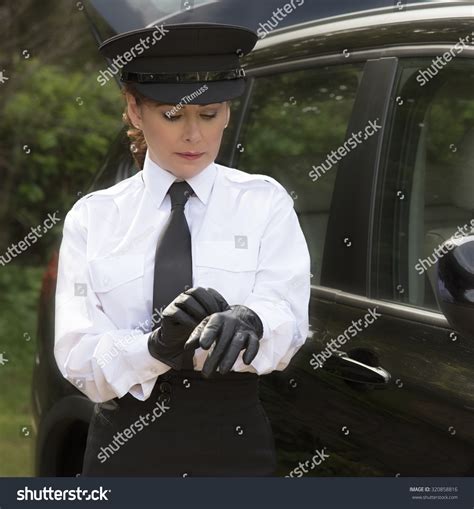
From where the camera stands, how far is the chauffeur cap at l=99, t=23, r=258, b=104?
2350 millimetres

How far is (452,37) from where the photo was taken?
261cm

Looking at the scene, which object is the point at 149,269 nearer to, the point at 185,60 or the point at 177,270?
the point at 177,270

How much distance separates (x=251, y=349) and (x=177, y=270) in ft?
1.10

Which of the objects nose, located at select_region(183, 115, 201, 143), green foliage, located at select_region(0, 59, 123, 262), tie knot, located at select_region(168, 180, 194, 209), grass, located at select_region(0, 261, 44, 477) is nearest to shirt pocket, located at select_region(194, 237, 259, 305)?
tie knot, located at select_region(168, 180, 194, 209)

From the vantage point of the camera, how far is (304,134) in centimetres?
315

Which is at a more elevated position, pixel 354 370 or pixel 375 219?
pixel 375 219

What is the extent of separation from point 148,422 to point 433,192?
34.3 inches

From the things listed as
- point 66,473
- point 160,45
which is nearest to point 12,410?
point 66,473

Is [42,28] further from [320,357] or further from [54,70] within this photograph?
[320,357]

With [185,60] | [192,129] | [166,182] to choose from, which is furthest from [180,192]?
[185,60]

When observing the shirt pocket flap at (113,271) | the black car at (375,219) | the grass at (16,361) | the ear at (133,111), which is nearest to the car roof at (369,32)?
the black car at (375,219)

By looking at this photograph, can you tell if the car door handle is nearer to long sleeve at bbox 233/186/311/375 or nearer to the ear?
long sleeve at bbox 233/186/311/375

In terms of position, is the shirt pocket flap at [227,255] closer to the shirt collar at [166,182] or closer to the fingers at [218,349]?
the shirt collar at [166,182]

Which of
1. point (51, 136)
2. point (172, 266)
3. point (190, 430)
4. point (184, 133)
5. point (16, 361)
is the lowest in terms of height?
point (16, 361)
